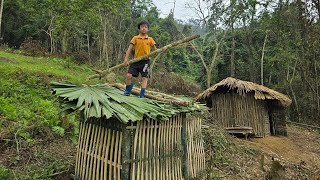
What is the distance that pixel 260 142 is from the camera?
13.1 meters

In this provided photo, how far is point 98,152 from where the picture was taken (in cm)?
568

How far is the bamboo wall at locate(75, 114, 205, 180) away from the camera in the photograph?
521cm

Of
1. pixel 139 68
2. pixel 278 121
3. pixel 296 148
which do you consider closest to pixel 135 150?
pixel 139 68

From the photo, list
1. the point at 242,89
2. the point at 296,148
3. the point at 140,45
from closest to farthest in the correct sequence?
the point at 140,45, the point at 296,148, the point at 242,89

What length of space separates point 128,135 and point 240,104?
1054cm

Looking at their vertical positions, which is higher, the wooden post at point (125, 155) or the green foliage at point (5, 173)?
the wooden post at point (125, 155)

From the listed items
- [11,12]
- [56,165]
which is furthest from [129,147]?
[11,12]

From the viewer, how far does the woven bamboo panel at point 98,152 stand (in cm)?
526

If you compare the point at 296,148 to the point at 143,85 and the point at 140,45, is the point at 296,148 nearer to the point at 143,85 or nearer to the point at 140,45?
the point at 143,85

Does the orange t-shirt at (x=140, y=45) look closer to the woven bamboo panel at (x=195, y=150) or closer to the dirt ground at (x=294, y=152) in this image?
the woven bamboo panel at (x=195, y=150)

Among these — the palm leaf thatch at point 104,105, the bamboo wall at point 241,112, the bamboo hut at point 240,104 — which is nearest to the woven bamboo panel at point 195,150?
the palm leaf thatch at point 104,105

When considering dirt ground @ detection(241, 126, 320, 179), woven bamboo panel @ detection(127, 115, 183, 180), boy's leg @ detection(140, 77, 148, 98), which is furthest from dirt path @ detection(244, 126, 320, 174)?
boy's leg @ detection(140, 77, 148, 98)

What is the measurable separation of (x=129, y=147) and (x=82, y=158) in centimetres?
155

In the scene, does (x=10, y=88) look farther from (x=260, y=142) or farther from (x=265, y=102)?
(x=265, y=102)
